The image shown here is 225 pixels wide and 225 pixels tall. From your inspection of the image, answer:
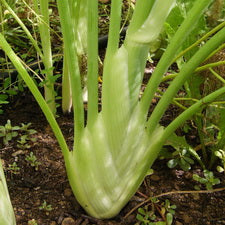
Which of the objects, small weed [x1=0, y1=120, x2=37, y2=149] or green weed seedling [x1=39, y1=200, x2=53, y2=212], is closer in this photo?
green weed seedling [x1=39, y1=200, x2=53, y2=212]

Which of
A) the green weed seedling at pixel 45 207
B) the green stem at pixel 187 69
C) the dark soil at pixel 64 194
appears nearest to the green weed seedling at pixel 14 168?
the dark soil at pixel 64 194

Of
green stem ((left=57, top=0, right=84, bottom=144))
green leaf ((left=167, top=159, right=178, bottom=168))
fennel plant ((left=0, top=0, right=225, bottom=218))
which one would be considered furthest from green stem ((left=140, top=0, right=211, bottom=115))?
green leaf ((left=167, top=159, right=178, bottom=168))

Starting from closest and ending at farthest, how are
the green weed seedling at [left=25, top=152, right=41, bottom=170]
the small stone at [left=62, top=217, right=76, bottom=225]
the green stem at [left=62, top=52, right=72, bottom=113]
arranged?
the small stone at [left=62, top=217, right=76, bottom=225] → the green weed seedling at [left=25, top=152, right=41, bottom=170] → the green stem at [left=62, top=52, right=72, bottom=113]

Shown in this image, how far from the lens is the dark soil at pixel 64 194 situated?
734 millimetres

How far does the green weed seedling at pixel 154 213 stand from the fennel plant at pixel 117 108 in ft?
0.17

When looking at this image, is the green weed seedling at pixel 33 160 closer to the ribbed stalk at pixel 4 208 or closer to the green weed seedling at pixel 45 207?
the green weed seedling at pixel 45 207

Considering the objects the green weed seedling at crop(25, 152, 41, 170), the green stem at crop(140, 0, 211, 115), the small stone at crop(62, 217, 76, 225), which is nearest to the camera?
the green stem at crop(140, 0, 211, 115)

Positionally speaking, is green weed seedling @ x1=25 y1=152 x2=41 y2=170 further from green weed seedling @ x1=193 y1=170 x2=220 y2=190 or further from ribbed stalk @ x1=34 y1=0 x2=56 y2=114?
green weed seedling @ x1=193 y1=170 x2=220 y2=190

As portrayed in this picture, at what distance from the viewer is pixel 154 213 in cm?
76

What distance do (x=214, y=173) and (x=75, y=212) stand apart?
0.36 metres

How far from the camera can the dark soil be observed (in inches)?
28.9

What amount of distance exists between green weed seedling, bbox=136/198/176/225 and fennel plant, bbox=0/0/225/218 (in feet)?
0.17

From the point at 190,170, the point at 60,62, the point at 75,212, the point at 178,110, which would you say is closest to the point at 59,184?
the point at 75,212

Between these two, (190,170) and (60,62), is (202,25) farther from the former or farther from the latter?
(60,62)
